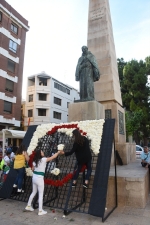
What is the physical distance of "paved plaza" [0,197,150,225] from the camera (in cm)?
403

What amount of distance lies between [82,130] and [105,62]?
6.32 meters

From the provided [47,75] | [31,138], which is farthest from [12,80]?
[31,138]

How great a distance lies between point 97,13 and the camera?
471 inches

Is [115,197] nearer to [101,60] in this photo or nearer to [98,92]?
[98,92]

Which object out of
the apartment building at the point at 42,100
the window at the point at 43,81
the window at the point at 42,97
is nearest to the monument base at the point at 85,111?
the apartment building at the point at 42,100

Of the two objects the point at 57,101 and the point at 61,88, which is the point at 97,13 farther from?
the point at 61,88

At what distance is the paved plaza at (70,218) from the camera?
13.2ft

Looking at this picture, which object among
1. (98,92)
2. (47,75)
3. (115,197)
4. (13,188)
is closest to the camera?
(115,197)

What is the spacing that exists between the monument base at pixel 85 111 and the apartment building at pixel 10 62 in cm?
2045

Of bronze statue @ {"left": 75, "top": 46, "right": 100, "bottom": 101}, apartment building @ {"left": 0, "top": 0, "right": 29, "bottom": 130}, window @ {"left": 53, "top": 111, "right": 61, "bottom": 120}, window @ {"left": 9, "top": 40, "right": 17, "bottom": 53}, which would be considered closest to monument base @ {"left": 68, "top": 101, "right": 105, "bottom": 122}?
bronze statue @ {"left": 75, "top": 46, "right": 100, "bottom": 101}

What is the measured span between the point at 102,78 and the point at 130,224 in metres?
8.13

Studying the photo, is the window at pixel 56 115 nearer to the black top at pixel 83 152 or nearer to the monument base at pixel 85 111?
the monument base at pixel 85 111

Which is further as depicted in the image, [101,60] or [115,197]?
[101,60]

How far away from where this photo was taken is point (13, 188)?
571 centimetres
